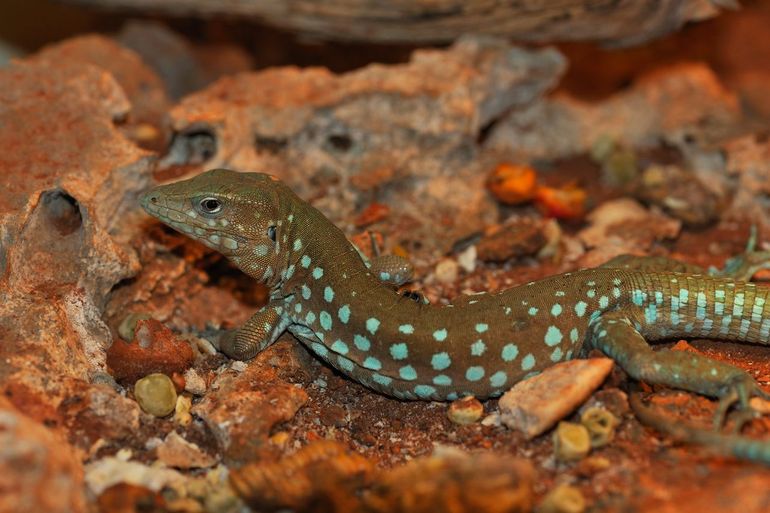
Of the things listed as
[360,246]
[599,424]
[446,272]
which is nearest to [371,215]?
[360,246]

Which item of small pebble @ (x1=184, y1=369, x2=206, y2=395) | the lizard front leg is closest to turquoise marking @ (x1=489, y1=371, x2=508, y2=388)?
the lizard front leg

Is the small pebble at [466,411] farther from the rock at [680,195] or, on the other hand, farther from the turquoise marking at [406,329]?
the rock at [680,195]

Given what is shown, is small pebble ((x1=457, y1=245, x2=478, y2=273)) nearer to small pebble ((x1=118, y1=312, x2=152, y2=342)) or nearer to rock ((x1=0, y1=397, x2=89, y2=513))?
small pebble ((x1=118, y1=312, x2=152, y2=342))

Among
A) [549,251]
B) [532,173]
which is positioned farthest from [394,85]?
[549,251]

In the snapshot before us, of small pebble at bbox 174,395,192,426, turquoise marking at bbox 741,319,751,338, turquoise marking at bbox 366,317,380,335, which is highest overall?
turquoise marking at bbox 741,319,751,338

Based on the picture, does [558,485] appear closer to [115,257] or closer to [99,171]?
[115,257]
